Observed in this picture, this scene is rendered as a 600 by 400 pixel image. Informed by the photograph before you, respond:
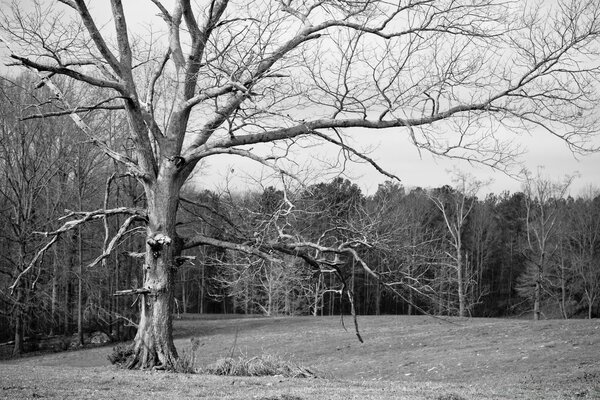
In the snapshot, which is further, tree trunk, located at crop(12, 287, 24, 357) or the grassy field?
tree trunk, located at crop(12, 287, 24, 357)

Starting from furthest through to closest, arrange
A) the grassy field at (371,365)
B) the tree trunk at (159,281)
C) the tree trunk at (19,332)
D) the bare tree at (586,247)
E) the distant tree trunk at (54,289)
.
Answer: the bare tree at (586,247)
the distant tree trunk at (54,289)
the tree trunk at (19,332)
the tree trunk at (159,281)
the grassy field at (371,365)

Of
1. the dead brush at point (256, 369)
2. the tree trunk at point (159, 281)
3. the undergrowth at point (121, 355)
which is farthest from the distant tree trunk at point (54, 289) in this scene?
the dead brush at point (256, 369)

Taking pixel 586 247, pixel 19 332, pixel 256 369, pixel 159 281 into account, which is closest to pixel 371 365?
pixel 256 369

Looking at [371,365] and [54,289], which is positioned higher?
[54,289]

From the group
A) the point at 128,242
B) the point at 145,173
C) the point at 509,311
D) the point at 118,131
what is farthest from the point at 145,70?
the point at 509,311

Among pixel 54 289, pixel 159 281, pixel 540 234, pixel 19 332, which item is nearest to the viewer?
pixel 159 281

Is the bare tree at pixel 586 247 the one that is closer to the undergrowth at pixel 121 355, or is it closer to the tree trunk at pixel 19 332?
the tree trunk at pixel 19 332

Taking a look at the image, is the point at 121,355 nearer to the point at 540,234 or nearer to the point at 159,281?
the point at 159,281

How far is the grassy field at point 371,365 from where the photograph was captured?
27.7 feet

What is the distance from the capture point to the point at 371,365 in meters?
18.9

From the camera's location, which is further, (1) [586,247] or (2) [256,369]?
(1) [586,247]

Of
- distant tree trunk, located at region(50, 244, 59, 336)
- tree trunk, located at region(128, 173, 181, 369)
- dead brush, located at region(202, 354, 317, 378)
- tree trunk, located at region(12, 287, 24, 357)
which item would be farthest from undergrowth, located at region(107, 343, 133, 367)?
distant tree trunk, located at region(50, 244, 59, 336)

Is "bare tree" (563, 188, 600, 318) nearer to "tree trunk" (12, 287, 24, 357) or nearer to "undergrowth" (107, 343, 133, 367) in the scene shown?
"tree trunk" (12, 287, 24, 357)

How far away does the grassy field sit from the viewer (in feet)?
27.7
